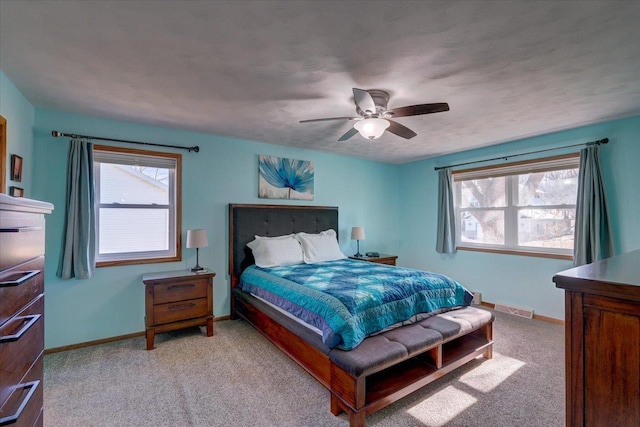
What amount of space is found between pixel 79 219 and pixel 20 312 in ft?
7.67

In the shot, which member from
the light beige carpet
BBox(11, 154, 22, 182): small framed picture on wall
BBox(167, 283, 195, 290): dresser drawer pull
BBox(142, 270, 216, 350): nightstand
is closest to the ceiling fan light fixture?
the light beige carpet

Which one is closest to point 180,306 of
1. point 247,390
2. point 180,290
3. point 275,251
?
point 180,290

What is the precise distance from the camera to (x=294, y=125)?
3379 mm

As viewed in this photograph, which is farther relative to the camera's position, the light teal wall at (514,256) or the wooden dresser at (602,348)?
the light teal wall at (514,256)

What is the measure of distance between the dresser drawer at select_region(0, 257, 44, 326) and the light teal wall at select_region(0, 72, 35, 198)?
172cm

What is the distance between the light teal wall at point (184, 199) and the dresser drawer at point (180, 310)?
20.6 inches

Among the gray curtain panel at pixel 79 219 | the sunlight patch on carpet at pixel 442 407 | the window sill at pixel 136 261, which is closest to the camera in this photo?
the sunlight patch on carpet at pixel 442 407

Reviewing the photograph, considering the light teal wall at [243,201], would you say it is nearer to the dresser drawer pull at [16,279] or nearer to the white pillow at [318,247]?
the white pillow at [318,247]

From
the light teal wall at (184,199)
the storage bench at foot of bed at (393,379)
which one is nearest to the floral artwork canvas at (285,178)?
the light teal wall at (184,199)

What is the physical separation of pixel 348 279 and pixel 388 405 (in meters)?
1.07

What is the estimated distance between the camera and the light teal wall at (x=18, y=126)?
2.23m

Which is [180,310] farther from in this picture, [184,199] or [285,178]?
[285,178]

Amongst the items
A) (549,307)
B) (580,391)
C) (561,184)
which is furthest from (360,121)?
(549,307)

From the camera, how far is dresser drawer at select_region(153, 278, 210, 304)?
299 centimetres
